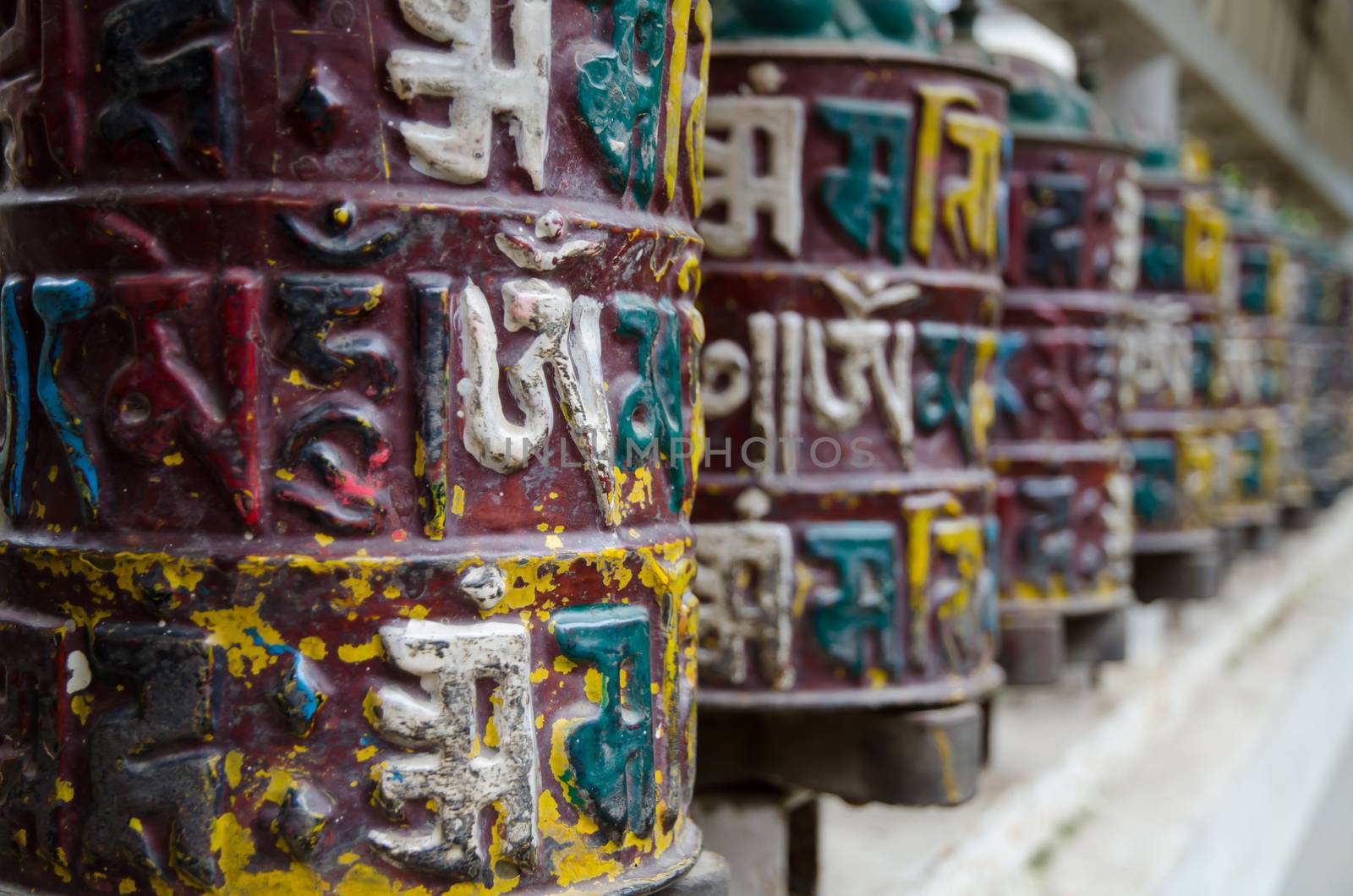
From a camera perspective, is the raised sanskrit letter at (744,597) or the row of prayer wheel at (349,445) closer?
the row of prayer wheel at (349,445)

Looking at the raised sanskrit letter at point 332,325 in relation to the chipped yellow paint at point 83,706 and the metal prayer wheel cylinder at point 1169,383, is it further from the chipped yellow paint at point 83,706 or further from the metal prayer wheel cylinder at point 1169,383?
the metal prayer wheel cylinder at point 1169,383

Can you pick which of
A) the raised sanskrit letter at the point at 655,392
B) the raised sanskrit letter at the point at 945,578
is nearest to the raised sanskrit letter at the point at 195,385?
the raised sanskrit letter at the point at 655,392

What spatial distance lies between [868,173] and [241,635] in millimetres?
816

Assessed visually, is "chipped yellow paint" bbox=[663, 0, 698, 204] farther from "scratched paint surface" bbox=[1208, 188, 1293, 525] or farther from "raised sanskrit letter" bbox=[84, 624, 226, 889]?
"scratched paint surface" bbox=[1208, 188, 1293, 525]

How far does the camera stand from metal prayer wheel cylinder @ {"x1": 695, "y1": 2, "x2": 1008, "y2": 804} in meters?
1.42

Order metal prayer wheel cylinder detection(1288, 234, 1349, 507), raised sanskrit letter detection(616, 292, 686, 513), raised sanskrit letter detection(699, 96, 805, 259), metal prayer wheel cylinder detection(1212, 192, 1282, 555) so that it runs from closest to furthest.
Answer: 1. raised sanskrit letter detection(616, 292, 686, 513)
2. raised sanskrit letter detection(699, 96, 805, 259)
3. metal prayer wheel cylinder detection(1212, 192, 1282, 555)
4. metal prayer wheel cylinder detection(1288, 234, 1349, 507)

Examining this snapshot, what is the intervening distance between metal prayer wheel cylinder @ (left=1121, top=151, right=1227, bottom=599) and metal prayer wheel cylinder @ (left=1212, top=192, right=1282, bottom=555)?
15cm

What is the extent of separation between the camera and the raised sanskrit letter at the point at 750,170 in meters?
1.42

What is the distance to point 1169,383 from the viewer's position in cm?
271

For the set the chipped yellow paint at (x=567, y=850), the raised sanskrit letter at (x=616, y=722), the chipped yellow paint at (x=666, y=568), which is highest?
the chipped yellow paint at (x=666, y=568)

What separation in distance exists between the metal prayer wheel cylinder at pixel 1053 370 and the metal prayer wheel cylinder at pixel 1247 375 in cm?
88

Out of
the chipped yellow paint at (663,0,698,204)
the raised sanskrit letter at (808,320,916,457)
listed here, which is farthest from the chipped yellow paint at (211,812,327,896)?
the raised sanskrit letter at (808,320,916,457)

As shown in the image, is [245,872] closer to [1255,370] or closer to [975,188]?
[975,188]

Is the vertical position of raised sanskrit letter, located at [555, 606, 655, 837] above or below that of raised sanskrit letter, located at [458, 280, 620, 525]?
below
